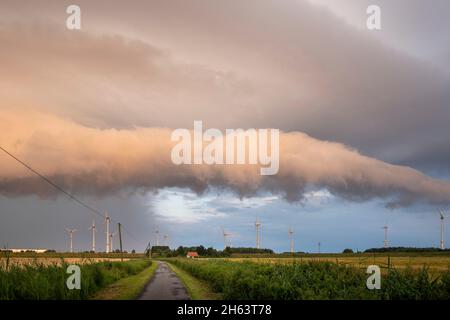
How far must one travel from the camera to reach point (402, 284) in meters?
20.7

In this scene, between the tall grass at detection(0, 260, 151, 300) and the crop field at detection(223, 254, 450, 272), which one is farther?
the crop field at detection(223, 254, 450, 272)

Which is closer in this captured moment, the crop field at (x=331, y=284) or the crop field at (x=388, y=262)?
the crop field at (x=331, y=284)

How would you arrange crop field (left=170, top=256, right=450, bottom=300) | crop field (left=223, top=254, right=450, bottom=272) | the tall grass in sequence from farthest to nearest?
1. crop field (left=223, top=254, right=450, bottom=272)
2. the tall grass
3. crop field (left=170, top=256, right=450, bottom=300)

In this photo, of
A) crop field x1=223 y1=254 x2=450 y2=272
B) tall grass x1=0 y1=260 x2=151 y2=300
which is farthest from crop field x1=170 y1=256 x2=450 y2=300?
tall grass x1=0 y1=260 x2=151 y2=300

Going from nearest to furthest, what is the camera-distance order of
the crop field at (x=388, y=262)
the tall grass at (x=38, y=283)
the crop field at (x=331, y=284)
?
the crop field at (x=331, y=284) → the tall grass at (x=38, y=283) → the crop field at (x=388, y=262)

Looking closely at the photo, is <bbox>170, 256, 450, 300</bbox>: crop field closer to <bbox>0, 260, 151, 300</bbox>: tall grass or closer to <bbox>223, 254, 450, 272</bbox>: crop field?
<bbox>223, 254, 450, 272</bbox>: crop field

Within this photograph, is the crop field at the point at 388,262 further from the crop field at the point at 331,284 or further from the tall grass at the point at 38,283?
the tall grass at the point at 38,283

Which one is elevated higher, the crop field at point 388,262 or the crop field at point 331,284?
the crop field at point 331,284

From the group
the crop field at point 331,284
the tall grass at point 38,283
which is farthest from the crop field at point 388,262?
the tall grass at point 38,283

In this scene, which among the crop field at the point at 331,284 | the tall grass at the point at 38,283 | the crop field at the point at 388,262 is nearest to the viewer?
the crop field at the point at 331,284

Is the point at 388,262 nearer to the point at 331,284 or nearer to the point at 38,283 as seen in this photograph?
the point at 331,284

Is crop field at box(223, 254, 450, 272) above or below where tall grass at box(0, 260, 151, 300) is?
below
